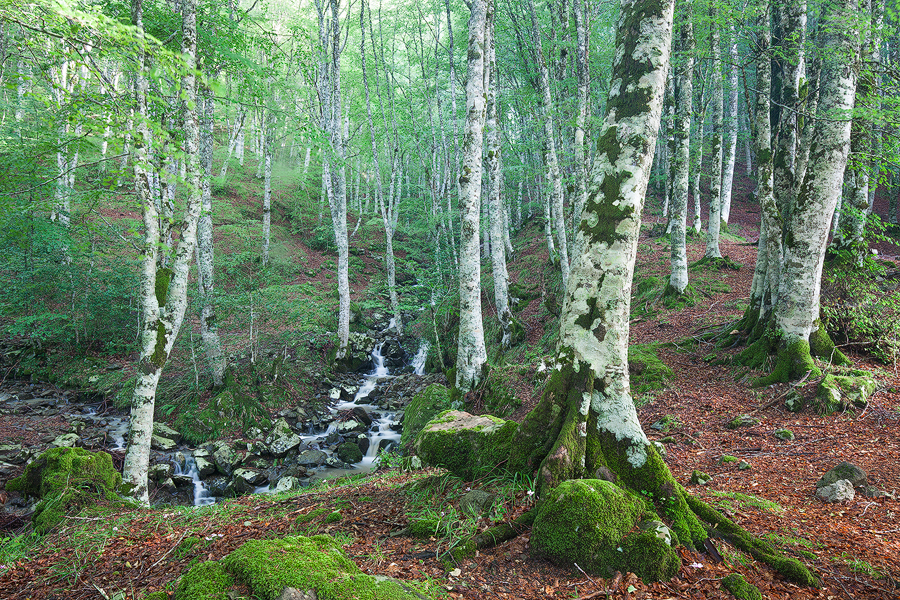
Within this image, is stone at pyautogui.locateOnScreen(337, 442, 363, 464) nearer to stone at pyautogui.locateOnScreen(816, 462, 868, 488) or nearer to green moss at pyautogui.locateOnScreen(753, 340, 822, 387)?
green moss at pyautogui.locateOnScreen(753, 340, 822, 387)

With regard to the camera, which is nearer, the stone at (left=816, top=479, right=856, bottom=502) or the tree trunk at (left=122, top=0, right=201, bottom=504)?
the stone at (left=816, top=479, right=856, bottom=502)

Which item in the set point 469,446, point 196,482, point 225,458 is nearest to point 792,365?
point 469,446

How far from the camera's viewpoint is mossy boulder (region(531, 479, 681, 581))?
2.83 m

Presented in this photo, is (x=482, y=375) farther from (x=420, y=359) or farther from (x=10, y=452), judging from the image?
(x=10, y=452)

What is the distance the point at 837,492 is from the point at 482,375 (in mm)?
5242

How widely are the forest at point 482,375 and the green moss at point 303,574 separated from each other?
0.02 metres

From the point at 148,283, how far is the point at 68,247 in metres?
7.30

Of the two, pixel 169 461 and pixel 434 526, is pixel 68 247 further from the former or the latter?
pixel 434 526

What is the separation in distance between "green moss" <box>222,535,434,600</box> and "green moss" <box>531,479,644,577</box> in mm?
964

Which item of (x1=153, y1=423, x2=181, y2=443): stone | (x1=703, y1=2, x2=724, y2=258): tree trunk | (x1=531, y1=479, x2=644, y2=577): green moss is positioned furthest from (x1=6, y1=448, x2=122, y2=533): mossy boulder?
(x1=703, y1=2, x2=724, y2=258): tree trunk

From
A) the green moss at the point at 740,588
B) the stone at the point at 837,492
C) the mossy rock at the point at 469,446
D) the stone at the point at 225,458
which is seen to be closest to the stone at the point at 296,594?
the mossy rock at the point at 469,446

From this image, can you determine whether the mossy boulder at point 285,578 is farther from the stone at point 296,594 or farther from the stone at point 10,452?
the stone at point 10,452

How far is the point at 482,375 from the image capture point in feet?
27.1

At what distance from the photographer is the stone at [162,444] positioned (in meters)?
9.15
